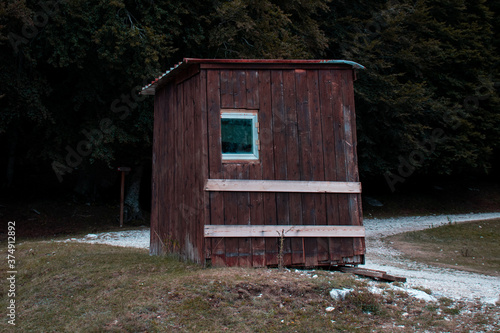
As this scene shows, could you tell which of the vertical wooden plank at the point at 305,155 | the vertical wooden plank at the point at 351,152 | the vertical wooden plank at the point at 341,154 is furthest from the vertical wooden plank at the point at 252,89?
the vertical wooden plank at the point at 351,152

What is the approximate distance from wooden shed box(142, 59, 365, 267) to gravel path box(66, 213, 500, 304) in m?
1.40

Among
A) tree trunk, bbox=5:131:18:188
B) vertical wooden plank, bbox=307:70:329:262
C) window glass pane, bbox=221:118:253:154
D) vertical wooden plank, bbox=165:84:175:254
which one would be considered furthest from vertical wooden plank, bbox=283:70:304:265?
tree trunk, bbox=5:131:18:188

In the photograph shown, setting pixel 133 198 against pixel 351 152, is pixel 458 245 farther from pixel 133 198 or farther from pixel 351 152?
pixel 133 198

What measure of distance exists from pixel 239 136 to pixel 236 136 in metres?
0.04

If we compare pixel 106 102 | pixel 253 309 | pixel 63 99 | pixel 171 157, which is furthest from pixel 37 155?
pixel 253 309

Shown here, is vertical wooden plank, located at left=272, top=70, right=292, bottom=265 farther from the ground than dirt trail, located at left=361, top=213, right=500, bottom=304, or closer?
farther from the ground

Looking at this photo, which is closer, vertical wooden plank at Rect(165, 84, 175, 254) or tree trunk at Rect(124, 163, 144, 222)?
vertical wooden plank at Rect(165, 84, 175, 254)

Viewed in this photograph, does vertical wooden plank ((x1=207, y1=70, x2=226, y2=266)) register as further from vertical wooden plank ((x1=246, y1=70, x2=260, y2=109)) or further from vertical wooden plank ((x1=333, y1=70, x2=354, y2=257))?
vertical wooden plank ((x1=333, y1=70, x2=354, y2=257))

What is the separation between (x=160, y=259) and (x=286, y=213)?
214cm

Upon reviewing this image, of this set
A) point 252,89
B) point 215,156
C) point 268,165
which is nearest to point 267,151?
point 268,165

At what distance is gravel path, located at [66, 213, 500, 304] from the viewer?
6.59 m

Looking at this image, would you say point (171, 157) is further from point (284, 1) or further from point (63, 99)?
point (284, 1)

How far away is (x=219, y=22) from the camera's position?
57.0 ft

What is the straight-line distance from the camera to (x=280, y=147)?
7258 mm
